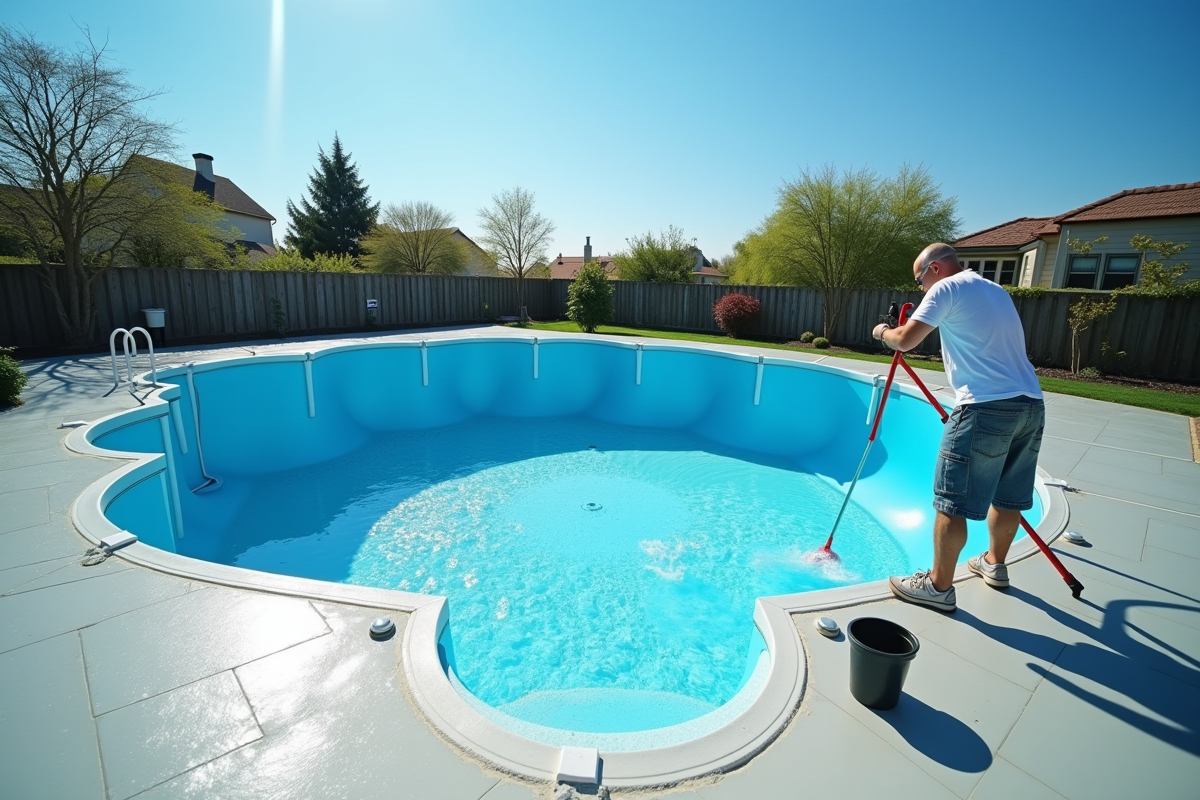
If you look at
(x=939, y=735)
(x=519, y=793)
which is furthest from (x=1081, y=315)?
(x=519, y=793)

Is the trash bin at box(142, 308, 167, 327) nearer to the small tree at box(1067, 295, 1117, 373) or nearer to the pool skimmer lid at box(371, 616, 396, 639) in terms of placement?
the pool skimmer lid at box(371, 616, 396, 639)

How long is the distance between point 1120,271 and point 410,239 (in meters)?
24.5

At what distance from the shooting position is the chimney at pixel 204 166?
23625mm

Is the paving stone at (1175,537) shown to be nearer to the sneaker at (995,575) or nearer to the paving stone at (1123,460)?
the paving stone at (1123,460)

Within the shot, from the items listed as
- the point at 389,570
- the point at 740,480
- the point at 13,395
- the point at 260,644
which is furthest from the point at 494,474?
the point at 13,395

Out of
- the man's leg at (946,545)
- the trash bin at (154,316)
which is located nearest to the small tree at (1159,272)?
the man's leg at (946,545)

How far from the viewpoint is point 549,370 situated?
8.65 m

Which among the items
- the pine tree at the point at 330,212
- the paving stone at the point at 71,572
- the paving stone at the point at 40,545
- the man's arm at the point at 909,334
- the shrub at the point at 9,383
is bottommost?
the paving stone at the point at 71,572

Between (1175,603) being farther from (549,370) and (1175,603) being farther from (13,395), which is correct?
(13,395)

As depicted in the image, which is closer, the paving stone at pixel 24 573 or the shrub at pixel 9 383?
the paving stone at pixel 24 573

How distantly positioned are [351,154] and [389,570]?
27018mm

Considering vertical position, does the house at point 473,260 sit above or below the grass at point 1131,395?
above

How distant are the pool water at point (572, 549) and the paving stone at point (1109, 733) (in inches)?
40.8

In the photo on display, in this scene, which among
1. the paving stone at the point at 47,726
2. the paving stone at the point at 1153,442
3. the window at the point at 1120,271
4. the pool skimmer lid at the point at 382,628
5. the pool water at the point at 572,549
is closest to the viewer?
the paving stone at the point at 47,726
